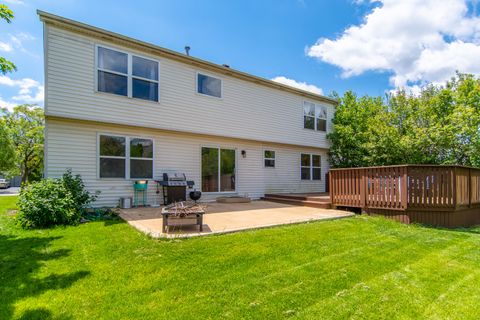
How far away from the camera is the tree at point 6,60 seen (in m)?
5.18

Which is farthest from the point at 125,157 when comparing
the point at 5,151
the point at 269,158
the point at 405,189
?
the point at 5,151

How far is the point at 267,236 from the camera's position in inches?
198

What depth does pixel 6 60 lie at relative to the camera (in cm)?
542

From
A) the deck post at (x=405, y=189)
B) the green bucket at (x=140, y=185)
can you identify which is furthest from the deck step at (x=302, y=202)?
the green bucket at (x=140, y=185)

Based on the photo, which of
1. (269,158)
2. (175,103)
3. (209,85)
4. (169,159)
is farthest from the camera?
(269,158)

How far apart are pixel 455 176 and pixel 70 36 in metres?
11.7

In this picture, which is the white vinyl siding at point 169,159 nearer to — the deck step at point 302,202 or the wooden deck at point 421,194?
the deck step at point 302,202

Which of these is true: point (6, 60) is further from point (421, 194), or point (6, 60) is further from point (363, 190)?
point (421, 194)

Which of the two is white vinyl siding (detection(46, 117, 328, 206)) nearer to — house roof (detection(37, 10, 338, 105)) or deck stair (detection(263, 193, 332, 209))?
deck stair (detection(263, 193, 332, 209))

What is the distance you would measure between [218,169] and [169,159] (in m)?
2.12

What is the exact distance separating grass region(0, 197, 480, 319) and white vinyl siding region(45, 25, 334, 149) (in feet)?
14.1

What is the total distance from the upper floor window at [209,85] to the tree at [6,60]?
19.1 feet

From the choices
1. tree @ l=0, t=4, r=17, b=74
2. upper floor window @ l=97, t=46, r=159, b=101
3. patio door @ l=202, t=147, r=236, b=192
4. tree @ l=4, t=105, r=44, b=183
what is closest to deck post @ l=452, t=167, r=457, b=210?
patio door @ l=202, t=147, r=236, b=192

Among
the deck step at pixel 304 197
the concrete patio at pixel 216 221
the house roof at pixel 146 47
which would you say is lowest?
the concrete patio at pixel 216 221
